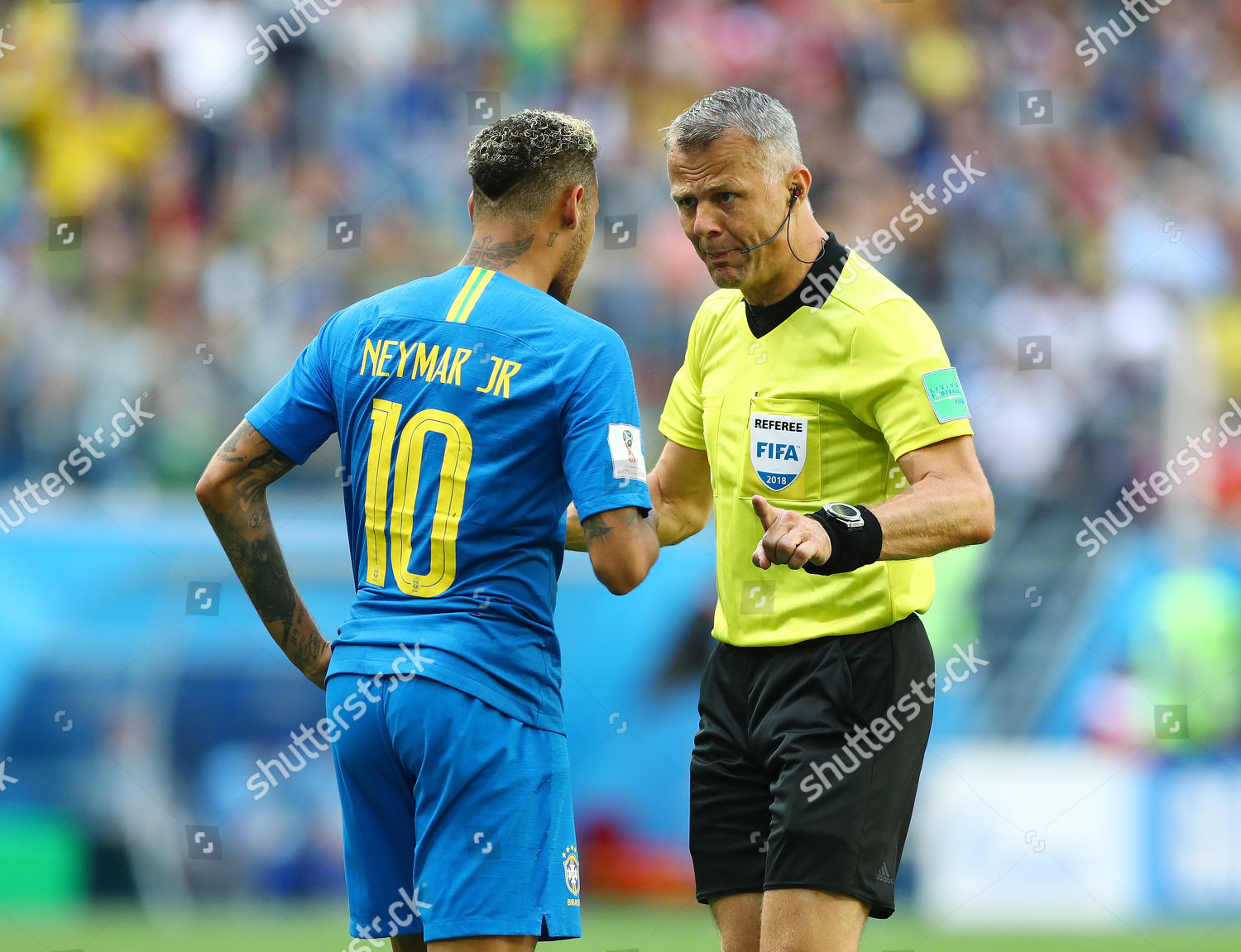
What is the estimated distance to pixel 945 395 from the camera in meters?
3.17

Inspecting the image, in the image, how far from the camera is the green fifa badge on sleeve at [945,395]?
314cm

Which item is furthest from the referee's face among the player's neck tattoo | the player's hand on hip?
the player's hand on hip

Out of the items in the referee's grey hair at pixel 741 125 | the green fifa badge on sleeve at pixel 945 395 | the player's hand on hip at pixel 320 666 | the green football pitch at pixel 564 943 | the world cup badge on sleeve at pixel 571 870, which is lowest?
the green football pitch at pixel 564 943

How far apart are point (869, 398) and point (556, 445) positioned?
2.46 ft

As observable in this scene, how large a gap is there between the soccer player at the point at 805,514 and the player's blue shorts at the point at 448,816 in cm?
56

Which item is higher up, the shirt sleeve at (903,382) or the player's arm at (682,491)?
→ the shirt sleeve at (903,382)

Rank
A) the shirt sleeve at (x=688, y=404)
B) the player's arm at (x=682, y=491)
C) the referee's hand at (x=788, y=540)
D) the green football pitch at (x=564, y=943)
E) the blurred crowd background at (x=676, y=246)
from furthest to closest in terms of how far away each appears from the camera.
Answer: the blurred crowd background at (x=676, y=246)
the green football pitch at (x=564, y=943)
the player's arm at (x=682, y=491)
the shirt sleeve at (x=688, y=404)
the referee's hand at (x=788, y=540)

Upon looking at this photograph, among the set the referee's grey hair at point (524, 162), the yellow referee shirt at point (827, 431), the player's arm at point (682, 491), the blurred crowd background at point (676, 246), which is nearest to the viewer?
the referee's grey hair at point (524, 162)

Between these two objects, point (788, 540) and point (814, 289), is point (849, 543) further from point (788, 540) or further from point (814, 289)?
point (814, 289)

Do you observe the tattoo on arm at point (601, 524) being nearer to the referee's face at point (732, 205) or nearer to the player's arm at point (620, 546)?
the player's arm at point (620, 546)

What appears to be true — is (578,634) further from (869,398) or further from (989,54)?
(989,54)

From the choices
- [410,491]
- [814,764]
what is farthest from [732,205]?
[814,764]

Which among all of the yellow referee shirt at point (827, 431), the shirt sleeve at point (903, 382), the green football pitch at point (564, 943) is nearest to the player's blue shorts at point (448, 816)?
the yellow referee shirt at point (827, 431)

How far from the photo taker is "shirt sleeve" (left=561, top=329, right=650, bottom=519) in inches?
113
